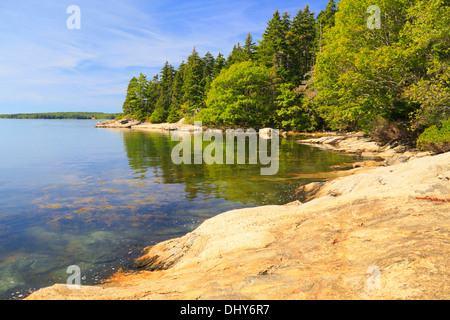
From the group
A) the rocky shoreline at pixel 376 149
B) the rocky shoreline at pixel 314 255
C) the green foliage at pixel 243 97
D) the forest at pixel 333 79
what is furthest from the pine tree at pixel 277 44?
the rocky shoreline at pixel 314 255

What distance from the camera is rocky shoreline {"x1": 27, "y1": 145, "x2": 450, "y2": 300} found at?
348cm

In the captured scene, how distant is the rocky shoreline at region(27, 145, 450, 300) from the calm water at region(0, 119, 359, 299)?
1.77 metres

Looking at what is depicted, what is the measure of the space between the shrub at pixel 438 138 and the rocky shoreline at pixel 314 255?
12.3 meters

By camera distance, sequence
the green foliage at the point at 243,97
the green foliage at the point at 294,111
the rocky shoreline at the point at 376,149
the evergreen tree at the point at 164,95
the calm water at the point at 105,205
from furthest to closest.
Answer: the evergreen tree at the point at 164,95
the green foliage at the point at 243,97
the green foliage at the point at 294,111
the rocky shoreline at the point at 376,149
the calm water at the point at 105,205

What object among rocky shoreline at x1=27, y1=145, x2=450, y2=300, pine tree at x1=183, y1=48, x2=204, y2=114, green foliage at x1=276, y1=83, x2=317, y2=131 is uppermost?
pine tree at x1=183, y1=48, x2=204, y2=114

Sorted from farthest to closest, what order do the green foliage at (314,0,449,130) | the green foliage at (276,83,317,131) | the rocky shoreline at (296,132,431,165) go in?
the green foliage at (276,83,317,131) → the rocky shoreline at (296,132,431,165) → the green foliage at (314,0,449,130)

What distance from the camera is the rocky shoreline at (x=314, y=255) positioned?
3.48 meters

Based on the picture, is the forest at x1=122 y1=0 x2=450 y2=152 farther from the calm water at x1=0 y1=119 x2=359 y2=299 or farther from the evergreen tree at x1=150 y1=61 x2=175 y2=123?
the calm water at x1=0 y1=119 x2=359 y2=299

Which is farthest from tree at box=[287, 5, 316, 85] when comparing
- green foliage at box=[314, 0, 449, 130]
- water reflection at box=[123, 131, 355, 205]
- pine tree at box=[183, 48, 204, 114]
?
water reflection at box=[123, 131, 355, 205]

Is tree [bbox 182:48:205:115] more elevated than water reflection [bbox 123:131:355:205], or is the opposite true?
tree [bbox 182:48:205:115]

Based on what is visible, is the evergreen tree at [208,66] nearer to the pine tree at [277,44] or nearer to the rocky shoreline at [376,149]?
the pine tree at [277,44]

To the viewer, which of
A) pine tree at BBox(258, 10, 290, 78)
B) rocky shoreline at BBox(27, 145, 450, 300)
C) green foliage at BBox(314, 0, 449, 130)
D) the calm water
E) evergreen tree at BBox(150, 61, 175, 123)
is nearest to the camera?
rocky shoreline at BBox(27, 145, 450, 300)
